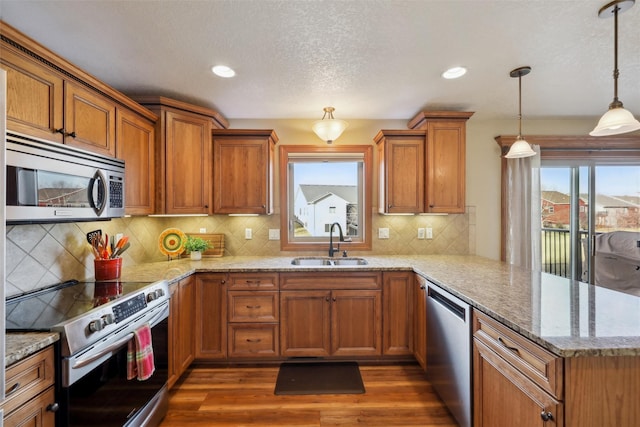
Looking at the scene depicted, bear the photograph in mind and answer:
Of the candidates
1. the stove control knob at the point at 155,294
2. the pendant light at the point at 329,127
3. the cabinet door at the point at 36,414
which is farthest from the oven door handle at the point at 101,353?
the pendant light at the point at 329,127

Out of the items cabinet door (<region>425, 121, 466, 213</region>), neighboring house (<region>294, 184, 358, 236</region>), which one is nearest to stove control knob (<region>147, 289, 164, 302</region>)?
neighboring house (<region>294, 184, 358, 236</region>)

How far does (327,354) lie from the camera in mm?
2400

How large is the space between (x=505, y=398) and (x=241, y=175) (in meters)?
2.50

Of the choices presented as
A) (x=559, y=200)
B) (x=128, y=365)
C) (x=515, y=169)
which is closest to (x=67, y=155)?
(x=128, y=365)

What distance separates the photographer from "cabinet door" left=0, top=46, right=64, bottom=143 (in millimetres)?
1300

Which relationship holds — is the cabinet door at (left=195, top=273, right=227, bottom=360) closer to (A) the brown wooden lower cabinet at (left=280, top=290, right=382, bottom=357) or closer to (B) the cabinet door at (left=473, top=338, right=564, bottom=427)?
(A) the brown wooden lower cabinet at (left=280, top=290, right=382, bottom=357)

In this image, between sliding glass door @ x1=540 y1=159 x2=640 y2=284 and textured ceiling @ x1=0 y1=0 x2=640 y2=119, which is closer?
textured ceiling @ x1=0 y1=0 x2=640 y2=119

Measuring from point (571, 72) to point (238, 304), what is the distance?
3193 mm

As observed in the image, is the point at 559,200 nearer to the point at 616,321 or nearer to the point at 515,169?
the point at 515,169

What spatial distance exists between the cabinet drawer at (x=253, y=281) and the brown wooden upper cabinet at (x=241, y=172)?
64cm

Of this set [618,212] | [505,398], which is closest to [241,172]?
[505,398]

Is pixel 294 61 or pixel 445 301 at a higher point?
pixel 294 61

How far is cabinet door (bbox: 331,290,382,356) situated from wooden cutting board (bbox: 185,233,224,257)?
132 cm

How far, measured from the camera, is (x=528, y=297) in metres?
1.50
